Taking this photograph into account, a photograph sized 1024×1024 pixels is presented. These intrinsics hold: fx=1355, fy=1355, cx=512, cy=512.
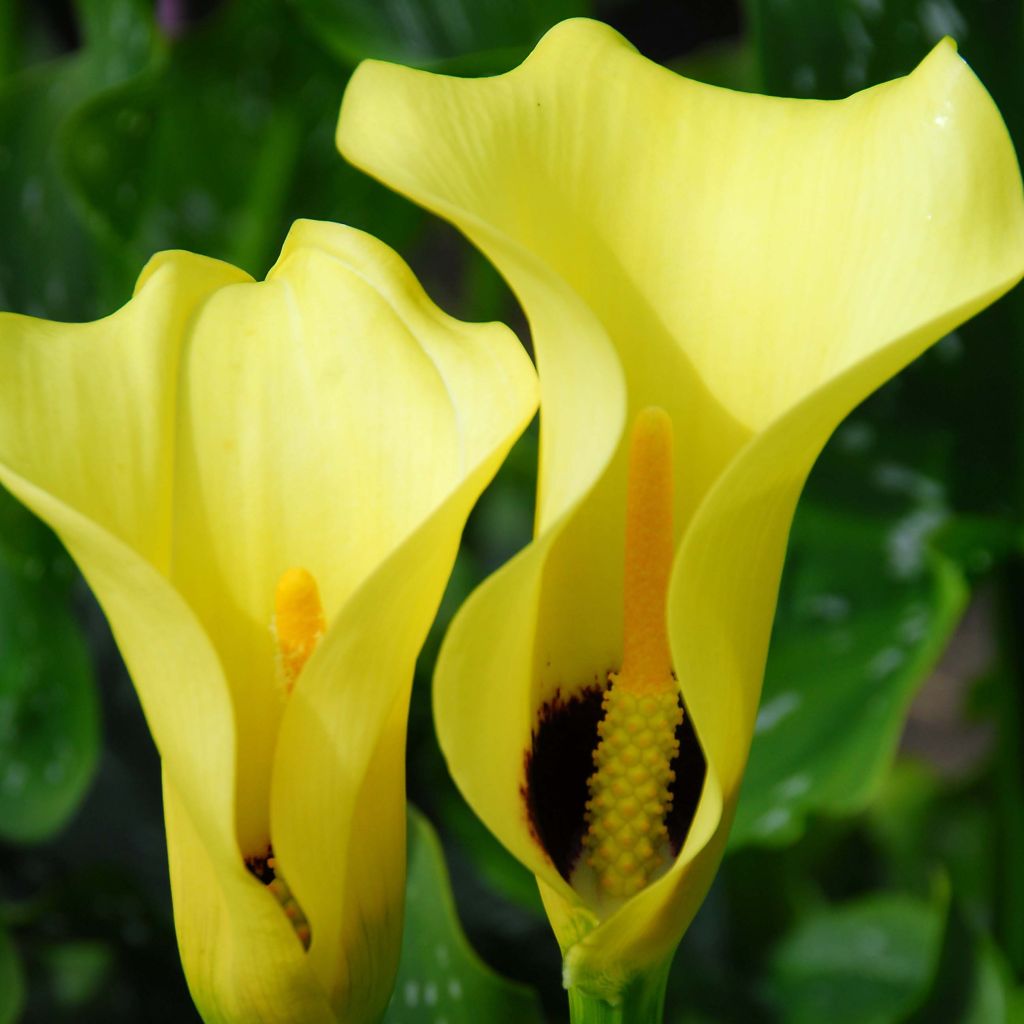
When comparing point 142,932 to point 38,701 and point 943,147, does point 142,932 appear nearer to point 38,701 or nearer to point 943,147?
point 38,701

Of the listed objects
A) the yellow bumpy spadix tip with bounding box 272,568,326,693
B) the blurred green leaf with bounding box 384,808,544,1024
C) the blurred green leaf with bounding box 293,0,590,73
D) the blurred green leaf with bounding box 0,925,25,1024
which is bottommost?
the blurred green leaf with bounding box 0,925,25,1024

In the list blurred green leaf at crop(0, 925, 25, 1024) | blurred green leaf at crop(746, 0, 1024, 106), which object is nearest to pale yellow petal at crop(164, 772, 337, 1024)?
blurred green leaf at crop(0, 925, 25, 1024)

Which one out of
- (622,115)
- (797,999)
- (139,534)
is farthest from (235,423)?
(797,999)

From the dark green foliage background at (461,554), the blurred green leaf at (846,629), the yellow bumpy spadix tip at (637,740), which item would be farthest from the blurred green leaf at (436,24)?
the yellow bumpy spadix tip at (637,740)

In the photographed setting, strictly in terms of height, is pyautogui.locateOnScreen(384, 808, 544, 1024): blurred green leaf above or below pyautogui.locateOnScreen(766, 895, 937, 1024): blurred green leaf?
above

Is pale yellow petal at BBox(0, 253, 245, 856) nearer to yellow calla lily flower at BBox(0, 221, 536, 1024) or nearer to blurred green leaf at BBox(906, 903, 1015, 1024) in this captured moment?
yellow calla lily flower at BBox(0, 221, 536, 1024)

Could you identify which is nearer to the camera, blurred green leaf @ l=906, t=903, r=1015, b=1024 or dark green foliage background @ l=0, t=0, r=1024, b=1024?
blurred green leaf @ l=906, t=903, r=1015, b=1024

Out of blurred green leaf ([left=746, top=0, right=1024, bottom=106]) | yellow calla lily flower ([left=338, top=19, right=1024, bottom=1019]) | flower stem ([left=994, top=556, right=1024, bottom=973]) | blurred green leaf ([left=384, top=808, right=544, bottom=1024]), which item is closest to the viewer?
yellow calla lily flower ([left=338, top=19, right=1024, bottom=1019])
